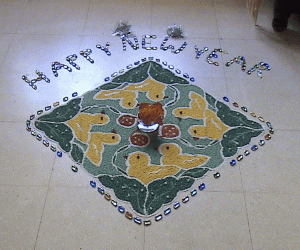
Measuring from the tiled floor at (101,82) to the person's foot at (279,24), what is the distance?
34 mm

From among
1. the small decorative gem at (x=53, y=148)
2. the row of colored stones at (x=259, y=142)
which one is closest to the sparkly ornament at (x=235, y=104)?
the row of colored stones at (x=259, y=142)

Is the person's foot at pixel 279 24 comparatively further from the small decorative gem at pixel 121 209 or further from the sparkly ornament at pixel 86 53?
the small decorative gem at pixel 121 209

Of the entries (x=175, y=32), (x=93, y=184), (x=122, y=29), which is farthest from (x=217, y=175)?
(x=122, y=29)

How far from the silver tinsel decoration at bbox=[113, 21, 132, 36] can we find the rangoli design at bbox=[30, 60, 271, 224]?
343mm

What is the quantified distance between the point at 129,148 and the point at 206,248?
52cm

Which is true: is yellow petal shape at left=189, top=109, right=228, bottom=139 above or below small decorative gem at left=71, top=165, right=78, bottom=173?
above

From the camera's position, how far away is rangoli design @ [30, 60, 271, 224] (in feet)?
4.68

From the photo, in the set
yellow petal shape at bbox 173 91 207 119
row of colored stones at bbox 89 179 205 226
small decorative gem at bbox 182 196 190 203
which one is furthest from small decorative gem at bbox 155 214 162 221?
yellow petal shape at bbox 173 91 207 119

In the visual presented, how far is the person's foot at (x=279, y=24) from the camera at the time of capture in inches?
79.2

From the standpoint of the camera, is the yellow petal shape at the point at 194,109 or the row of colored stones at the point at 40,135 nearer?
the row of colored stones at the point at 40,135

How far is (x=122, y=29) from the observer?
2059 mm

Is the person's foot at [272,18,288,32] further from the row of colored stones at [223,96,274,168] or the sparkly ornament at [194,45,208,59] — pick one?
the row of colored stones at [223,96,274,168]

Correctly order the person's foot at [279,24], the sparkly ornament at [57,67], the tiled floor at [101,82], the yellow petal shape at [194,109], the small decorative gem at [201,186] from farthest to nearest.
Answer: the person's foot at [279,24] < the sparkly ornament at [57,67] < the yellow petal shape at [194,109] < the small decorative gem at [201,186] < the tiled floor at [101,82]

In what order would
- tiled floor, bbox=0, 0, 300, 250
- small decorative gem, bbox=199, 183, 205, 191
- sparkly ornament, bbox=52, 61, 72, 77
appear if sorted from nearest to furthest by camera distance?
tiled floor, bbox=0, 0, 300, 250
small decorative gem, bbox=199, 183, 205, 191
sparkly ornament, bbox=52, 61, 72, 77
